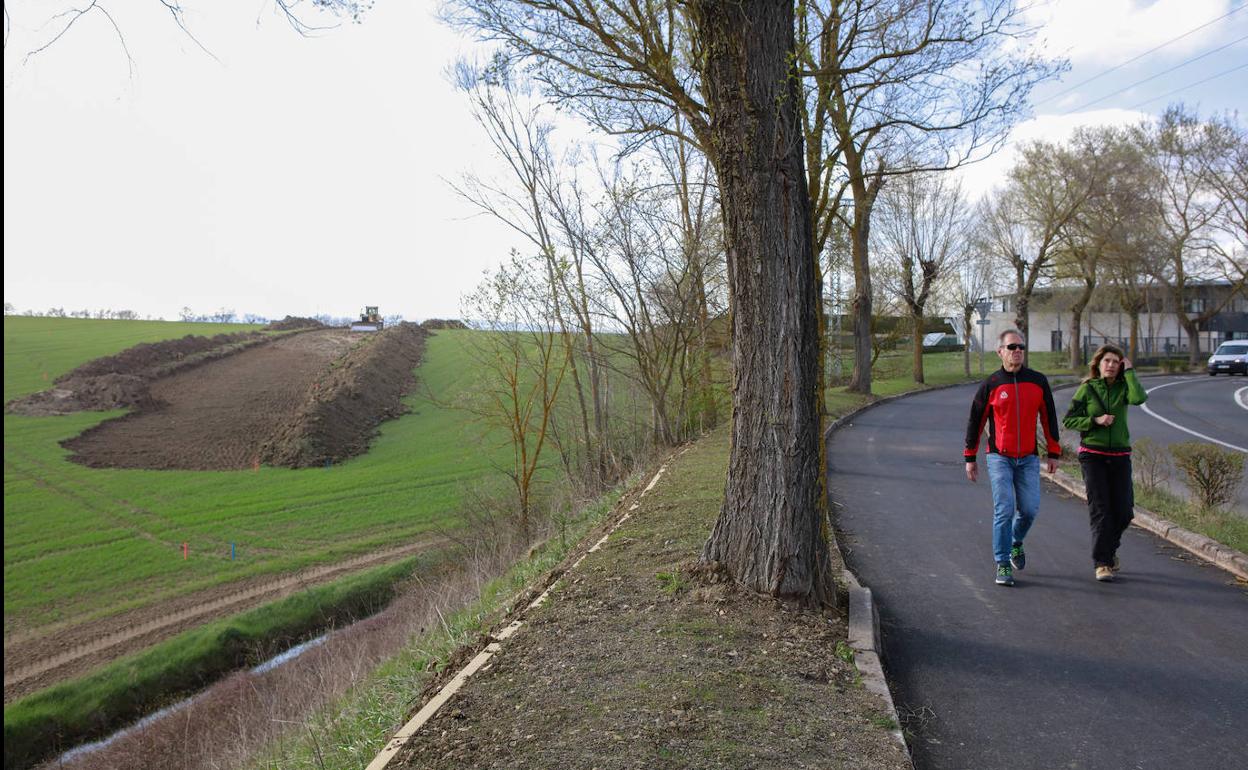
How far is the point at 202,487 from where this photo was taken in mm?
31828

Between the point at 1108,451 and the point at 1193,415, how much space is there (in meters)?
21.7

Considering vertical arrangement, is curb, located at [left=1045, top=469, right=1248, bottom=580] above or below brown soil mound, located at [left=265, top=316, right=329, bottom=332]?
below

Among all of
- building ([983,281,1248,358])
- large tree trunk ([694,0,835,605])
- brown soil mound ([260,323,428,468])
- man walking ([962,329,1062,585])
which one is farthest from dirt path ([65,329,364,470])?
building ([983,281,1248,358])

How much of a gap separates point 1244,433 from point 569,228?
1682 cm

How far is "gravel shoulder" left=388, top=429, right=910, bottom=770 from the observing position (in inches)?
159

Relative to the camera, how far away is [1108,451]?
7.34 metres

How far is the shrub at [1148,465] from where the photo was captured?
1170 cm

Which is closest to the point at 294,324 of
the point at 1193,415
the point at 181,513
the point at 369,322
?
the point at 369,322

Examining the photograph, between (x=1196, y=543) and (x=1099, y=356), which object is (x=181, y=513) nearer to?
(x=1099, y=356)

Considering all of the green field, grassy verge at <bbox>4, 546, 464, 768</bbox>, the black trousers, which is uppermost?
the black trousers

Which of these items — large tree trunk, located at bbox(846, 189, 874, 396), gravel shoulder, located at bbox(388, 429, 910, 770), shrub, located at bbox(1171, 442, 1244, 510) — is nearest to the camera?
gravel shoulder, located at bbox(388, 429, 910, 770)

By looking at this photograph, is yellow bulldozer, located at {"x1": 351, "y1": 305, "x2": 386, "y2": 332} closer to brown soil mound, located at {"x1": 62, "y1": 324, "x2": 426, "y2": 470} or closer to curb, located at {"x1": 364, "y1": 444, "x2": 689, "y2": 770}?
brown soil mound, located at {"x1": 62, "y1": 324, "x2": 426, "y2": 470}

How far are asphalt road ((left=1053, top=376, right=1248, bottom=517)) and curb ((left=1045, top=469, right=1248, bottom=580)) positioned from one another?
9.18 feet

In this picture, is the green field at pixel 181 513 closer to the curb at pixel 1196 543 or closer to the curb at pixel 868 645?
the curb at pixel 868 645
